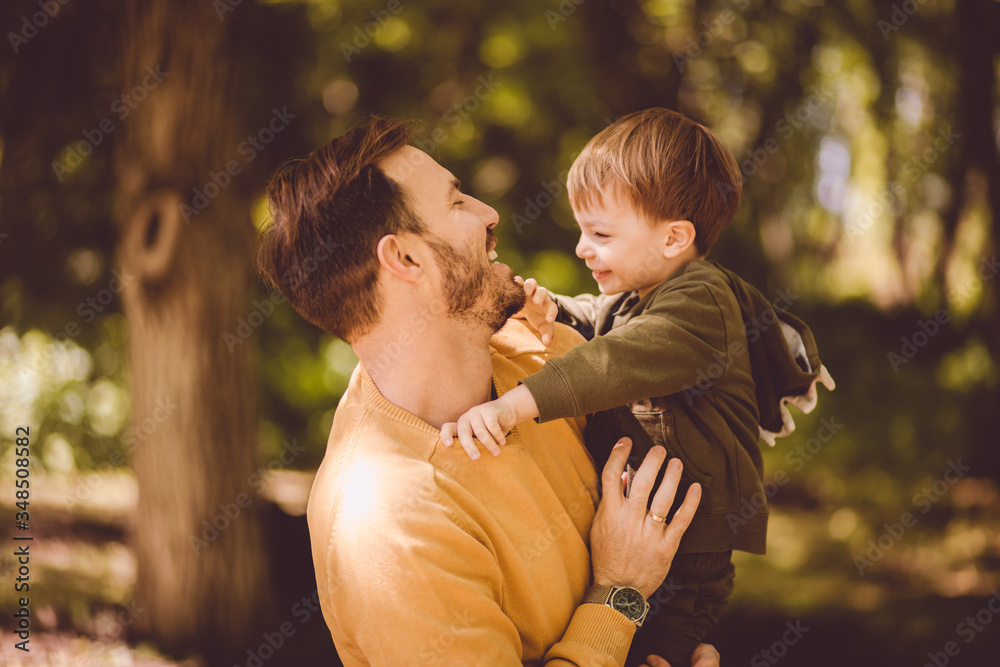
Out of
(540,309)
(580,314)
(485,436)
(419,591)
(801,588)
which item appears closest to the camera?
(419,591)

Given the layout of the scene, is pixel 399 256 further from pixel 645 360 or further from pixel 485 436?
pixel 645 360

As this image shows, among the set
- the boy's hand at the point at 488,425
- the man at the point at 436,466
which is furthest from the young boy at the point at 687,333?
the boy's hand at the point at 488,425

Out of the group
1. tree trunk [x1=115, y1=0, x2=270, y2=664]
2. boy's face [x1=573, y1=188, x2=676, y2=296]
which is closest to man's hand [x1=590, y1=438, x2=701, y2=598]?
boy's face [x1=573, y1=188, x2=676, y2=296]

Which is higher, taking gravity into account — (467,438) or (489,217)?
(489,217)

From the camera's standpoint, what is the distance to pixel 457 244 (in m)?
2.00

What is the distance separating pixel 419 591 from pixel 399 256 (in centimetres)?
82

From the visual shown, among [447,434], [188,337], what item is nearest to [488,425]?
[447,434]

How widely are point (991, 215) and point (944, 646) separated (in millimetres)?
2874

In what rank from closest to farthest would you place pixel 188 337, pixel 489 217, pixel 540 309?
pixel 489 217 → pixel 540 309 → pixel 188 337

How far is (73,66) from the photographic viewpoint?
4312 millimetres

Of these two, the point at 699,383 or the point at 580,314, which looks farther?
the point at 580,314

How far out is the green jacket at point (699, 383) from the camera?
1.79 meters

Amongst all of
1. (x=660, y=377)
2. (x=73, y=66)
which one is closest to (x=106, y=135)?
(x=73, y=66)

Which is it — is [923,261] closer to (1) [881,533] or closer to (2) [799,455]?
(2) [799,455]
